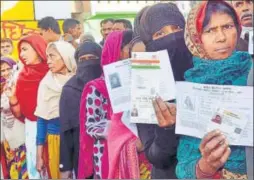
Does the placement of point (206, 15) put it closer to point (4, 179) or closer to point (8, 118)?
point (8, 118)

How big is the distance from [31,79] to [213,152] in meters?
1.45

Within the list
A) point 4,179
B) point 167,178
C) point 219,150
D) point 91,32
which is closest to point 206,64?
point 219,150

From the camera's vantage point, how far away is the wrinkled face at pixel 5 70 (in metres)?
3.89

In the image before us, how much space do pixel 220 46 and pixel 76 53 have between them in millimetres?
1037

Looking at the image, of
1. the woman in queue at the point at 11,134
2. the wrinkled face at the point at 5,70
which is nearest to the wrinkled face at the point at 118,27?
the woman in queue at the point at 11,134

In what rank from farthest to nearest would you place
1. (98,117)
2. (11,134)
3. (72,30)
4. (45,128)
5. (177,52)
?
(11,134) < (45,128) < (72,30) < (98,117) < (177,52)

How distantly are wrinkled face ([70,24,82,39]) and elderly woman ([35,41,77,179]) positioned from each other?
0.22 feet

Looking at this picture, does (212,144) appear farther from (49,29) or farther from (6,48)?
(6,48)

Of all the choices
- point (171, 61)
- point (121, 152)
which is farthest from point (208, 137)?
point (121, 152)

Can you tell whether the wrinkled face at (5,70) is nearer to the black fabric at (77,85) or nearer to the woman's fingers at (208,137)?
the black fabric at (77,85)

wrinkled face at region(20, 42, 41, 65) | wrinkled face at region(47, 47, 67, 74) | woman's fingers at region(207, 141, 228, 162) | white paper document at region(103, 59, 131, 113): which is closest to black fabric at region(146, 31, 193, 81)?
white paper document at region(103, 59, 131, 113)

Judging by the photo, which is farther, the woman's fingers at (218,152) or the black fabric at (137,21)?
the black fabric at (137,21)

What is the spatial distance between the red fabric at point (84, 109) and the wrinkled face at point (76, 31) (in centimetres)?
28

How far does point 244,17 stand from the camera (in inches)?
109
